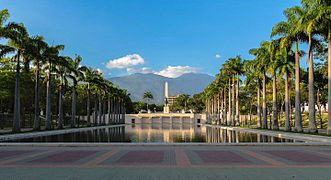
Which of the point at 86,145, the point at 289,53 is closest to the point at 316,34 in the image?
the point at 289,53

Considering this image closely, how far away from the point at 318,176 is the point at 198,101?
14618 cm

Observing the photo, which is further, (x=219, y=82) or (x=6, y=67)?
(x=219, y=82)

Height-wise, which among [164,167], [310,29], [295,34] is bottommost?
[164,167]

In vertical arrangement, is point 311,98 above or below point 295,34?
below

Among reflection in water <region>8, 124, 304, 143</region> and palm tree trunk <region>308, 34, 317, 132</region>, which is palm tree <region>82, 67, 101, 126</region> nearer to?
reflection in water <region>8, 124, 304, 143</region>

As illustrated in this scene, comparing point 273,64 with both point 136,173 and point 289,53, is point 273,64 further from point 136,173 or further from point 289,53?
point 136,173

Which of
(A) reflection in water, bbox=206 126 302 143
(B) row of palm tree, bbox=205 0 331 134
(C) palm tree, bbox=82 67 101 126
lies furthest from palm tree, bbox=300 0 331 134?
(C) palm tree, bbox=82 67 101 126

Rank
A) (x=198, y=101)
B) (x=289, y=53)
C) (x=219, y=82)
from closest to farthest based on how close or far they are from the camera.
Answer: (x=289, y=53)
(x=219, y=82)
(x=198, y=101)

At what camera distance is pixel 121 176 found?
9961mm

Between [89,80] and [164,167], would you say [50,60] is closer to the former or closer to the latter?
[89,80]

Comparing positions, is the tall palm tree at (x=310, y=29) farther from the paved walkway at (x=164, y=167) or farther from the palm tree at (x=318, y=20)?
the paved walkway at (x=164, y=167)

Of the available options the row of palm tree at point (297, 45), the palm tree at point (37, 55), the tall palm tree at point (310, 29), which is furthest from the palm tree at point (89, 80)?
the tall palm tree at point (310, 29)

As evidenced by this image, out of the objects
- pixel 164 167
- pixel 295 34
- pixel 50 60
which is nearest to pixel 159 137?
pixel 295 34

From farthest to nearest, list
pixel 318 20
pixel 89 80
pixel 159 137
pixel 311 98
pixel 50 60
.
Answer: pixel 89 80
pixel 50 60
pixel 159 137
pixel 311 98
pixel 318 20
